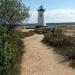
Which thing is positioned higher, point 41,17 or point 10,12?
point 10,12

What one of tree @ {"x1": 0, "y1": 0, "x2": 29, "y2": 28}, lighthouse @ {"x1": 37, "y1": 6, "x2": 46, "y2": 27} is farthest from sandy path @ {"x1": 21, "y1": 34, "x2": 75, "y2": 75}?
lighthouse @ {"x1": 37, "y1": 6, "x2": 46, "y2": 27}

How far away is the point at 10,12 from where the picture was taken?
28422 mm

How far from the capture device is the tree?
28.2 m

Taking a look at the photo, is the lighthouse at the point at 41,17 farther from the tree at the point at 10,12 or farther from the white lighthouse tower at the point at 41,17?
the tree at the point at 10,12

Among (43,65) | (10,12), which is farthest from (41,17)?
(43,65)

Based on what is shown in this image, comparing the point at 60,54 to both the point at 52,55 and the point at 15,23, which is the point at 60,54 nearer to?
the point at 52,55

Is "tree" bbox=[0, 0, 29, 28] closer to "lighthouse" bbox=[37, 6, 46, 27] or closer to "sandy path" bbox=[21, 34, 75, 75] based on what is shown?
"sandy path" bbox=[21, 34, 75, 75]

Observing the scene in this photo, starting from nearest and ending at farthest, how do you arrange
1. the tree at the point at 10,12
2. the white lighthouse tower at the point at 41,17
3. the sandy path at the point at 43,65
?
the sandy path at the point at 43,65 → the tree at the point at 10,12 → the white lighthouse tower at the point at 41,17

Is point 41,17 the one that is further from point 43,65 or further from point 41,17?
point 43,65

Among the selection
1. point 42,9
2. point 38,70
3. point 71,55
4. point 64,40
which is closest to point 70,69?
point 38,70

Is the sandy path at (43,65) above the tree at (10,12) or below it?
below

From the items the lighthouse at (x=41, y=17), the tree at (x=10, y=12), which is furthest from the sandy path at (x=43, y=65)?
the lighthouse at (x=41, y=17)

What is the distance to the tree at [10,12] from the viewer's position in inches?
1109

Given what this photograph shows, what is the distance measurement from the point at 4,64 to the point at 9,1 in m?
15.6
